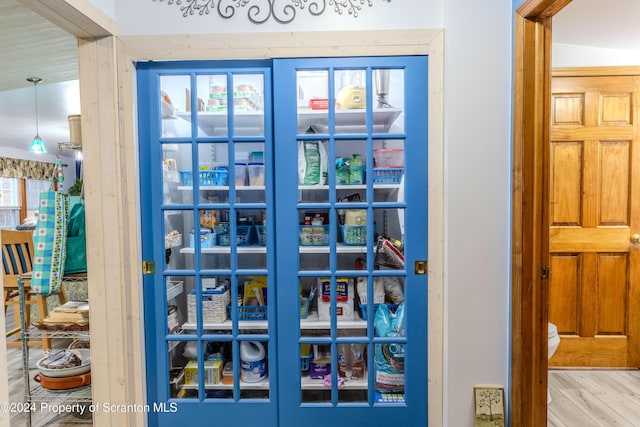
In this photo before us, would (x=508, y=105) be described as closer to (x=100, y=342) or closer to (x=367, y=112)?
(x=367, y=112)

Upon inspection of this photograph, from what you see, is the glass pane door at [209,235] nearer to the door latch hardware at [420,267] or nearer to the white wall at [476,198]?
the door latch hardware at [420,267]

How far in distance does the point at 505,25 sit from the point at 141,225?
204 centimetres

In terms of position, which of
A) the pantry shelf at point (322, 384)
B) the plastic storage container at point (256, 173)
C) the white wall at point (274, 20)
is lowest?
the pantry shelf at point (322, 384)

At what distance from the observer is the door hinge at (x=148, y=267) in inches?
70.1

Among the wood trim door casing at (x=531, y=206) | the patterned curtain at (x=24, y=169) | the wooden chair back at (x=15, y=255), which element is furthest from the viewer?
the patterned curtain at (x=24, y=169)

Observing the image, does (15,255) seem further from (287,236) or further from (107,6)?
(287,236)

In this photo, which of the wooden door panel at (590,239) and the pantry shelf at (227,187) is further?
the wooden door panel at (590,239)

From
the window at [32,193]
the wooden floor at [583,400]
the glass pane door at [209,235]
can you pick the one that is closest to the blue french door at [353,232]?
the glass pane door at [209,235]

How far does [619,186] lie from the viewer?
2.51 meters

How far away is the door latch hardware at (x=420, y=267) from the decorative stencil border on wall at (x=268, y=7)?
1266 millimetres

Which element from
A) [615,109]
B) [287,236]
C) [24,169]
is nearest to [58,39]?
[287,236]

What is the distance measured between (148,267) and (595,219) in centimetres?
303

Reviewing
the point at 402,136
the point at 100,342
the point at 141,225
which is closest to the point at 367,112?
the point at 402,136

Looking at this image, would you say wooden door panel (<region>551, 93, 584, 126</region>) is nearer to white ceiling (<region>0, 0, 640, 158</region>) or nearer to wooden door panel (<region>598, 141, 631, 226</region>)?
wooden door panel (<region>598, 141, 631, 226</region>)
